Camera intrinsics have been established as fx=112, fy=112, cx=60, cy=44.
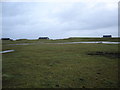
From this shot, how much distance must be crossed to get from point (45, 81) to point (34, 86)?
2.91 feet

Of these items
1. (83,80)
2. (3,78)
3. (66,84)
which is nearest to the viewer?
(66,84)

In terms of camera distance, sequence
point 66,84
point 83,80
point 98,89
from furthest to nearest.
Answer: point 83,80
point 66,84
point 98,89

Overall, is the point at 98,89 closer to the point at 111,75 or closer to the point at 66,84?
the point at 66,84

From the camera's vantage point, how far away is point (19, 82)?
7.31m

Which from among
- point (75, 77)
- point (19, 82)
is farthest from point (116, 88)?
point (19, 82)

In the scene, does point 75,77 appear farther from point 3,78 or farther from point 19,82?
point 3,78

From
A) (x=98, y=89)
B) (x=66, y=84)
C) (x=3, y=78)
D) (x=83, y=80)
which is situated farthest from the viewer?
(x=3, y=78)

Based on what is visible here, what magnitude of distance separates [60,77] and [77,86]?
5.71ft

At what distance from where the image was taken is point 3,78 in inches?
317

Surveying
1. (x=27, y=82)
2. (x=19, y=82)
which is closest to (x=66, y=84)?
(x=27, y=82)

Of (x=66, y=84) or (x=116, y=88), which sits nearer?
(x=116, y=88)

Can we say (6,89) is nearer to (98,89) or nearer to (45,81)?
(45,81)

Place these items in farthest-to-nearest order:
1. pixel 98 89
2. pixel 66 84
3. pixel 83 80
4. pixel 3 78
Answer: pixel 3 78
pixel 83 80
pixel 66 84
pixel 98 89

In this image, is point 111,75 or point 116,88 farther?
point 111,75
